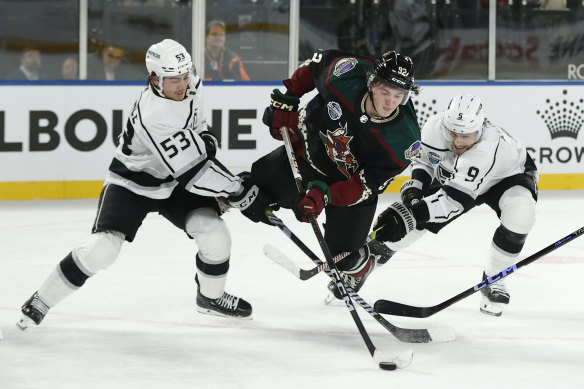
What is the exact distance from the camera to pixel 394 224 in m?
3.68

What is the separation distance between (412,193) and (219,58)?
3.10 metres

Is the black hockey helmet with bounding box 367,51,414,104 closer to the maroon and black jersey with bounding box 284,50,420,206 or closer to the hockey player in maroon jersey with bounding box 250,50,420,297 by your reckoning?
the hockey player in maroon jersey with bounding box 250,50,420,297

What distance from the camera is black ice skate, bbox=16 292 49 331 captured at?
3467 millimetres

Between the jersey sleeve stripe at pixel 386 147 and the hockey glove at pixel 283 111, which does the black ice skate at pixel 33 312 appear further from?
the jersey sleeve stripe at pixel 386 147

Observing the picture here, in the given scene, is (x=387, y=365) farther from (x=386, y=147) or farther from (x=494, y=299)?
(x=494, y=299)

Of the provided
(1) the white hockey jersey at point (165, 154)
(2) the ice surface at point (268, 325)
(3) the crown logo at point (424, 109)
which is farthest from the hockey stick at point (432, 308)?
(3) the crown logo at point (424, 109)

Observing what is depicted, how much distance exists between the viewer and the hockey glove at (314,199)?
3.49m

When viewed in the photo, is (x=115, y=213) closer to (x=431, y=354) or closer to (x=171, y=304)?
(x=171, y=304)

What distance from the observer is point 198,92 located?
3604 millimetres

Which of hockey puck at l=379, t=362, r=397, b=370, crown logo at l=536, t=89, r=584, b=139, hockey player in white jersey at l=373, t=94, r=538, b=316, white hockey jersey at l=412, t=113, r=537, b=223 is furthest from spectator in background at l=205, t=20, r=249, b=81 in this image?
hockey puck at l=379, t=362, r=397, b=370

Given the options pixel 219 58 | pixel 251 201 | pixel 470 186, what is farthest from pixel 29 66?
pixel 470 186

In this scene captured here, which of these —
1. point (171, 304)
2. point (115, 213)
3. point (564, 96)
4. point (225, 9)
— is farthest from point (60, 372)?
point (564, 96)

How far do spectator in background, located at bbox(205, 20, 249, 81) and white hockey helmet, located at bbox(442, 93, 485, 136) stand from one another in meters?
3.24

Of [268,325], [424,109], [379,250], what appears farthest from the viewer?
[424,109]
